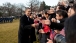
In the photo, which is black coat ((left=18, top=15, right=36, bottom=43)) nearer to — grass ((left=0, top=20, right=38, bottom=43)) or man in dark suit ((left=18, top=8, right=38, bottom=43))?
man in dark suit ((left=18, top=8, right=38, bottom=43))

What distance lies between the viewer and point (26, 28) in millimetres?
5828

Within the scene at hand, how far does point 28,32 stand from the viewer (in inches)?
242

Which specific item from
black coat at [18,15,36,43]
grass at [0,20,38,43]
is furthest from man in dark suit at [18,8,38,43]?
grass at [0,20,38,43]

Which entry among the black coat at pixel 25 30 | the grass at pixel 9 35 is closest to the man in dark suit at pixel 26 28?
the black coat at pixel 25 30

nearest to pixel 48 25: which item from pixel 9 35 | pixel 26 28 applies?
pixel 26 28

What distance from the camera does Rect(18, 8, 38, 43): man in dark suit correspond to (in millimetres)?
5828

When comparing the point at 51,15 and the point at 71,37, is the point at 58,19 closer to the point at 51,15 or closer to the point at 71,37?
the point at 51,15

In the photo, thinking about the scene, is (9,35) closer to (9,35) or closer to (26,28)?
(9,35)

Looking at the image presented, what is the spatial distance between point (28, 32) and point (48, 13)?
3.05 ft

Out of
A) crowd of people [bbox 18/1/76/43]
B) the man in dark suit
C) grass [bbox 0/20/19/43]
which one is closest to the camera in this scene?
crowd of people [bbox 18/1/76/43]

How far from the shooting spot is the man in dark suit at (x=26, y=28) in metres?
5.83

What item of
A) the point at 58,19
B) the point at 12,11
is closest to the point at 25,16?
the point at 58,19

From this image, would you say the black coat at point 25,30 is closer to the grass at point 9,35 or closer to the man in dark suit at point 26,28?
the man in dark suit at point 26,28

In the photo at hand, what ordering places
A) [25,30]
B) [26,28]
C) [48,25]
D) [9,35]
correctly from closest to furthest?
[48,25], [26,28], [25,30], [9,35]
